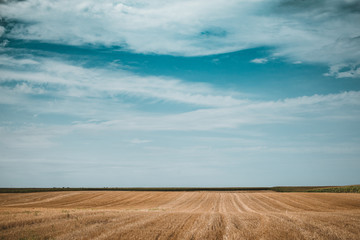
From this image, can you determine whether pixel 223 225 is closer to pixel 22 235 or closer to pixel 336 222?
pixel 336 222

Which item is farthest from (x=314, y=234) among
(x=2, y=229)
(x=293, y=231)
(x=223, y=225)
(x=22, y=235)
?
(x=2, y=229)

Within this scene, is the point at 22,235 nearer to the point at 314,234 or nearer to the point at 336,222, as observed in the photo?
the point at 314,234

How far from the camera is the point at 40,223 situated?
14.5 meters

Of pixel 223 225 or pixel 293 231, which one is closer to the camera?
pixel 293 231

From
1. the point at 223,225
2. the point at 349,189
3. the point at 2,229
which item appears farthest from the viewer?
the point at 349,189

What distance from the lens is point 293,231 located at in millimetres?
14070

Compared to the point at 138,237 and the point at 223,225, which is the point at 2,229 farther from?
the point at 223,225

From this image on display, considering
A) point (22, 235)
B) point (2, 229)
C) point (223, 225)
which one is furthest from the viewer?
point (223, 225)

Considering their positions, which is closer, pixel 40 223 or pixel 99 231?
pixel 99 231

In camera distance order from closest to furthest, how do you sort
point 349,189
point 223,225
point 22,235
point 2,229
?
point 22,235 < point 2,229 < point 223,225 < point 349,189

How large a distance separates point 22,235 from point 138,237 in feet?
15.9

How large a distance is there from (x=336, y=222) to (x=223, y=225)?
7.07 meters

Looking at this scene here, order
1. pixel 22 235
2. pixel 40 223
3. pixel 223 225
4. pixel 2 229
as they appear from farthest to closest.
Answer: pixel 223 225, pixel 40 223, pixel 2 229, pixel 22 235

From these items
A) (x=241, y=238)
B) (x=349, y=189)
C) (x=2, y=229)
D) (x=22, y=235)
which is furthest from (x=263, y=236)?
(x=349, y=189)
